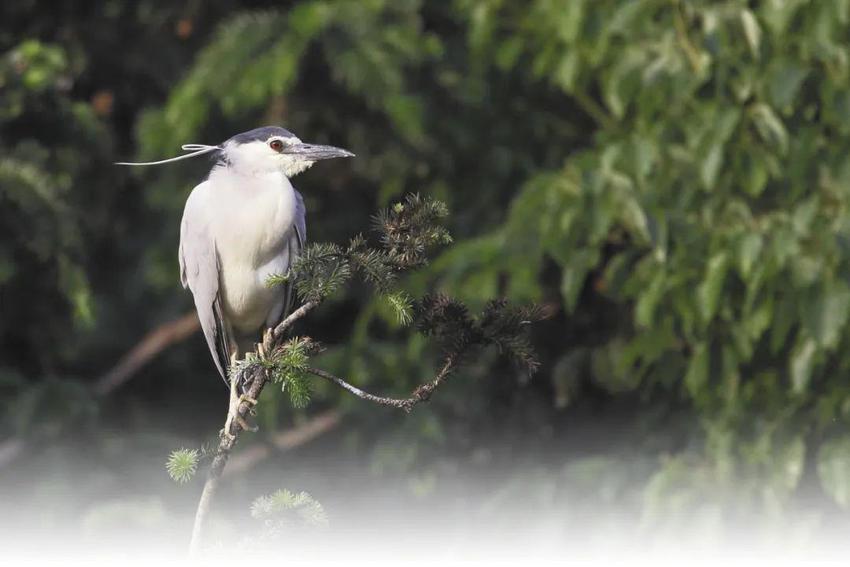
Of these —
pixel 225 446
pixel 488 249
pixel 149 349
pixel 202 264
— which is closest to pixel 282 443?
pixel 149 349

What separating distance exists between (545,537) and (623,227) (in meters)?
1.17

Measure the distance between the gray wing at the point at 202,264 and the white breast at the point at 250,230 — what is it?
3 centimetres

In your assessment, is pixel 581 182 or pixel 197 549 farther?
pixel 581 182

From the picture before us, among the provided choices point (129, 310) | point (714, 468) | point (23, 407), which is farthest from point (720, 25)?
point (129, 310)

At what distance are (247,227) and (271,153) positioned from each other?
209 millimetres

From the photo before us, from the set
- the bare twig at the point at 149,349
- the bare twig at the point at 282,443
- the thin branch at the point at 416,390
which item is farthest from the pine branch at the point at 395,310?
the bare twig at the point at 149,349

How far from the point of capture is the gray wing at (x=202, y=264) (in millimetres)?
3709

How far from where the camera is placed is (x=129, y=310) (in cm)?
852

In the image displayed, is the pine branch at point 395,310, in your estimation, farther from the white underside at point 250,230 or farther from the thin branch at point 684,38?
the thin branch at point 684,38

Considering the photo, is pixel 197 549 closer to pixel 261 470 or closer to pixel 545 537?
pixel 545 537

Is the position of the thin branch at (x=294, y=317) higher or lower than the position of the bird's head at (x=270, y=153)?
lower

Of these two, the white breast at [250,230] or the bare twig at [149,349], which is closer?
the white breast at [250,230]

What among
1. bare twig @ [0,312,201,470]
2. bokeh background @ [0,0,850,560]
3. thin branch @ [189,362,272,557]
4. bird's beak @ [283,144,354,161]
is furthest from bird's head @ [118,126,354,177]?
bare twig @ [0,312,201,470]

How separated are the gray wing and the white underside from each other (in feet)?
0.08
